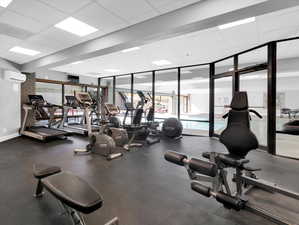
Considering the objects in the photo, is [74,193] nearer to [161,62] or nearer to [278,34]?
[278,34]

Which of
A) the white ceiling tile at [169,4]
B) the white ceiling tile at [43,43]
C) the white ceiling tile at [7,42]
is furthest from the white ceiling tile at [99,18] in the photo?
the white ceiling tile at [7,42]

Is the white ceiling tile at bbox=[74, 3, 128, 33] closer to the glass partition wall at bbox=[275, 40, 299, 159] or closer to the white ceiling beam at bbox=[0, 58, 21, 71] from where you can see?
the glass partition wall at bbox=[275, 40, 299, 159]

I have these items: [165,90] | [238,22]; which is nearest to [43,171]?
[238,22]

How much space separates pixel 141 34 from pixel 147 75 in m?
6.00

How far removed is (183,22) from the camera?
107 inches

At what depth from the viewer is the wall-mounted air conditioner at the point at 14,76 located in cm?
537

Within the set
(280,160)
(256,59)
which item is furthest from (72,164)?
(256,59)

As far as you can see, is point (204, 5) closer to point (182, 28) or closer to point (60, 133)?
point (182, 28)

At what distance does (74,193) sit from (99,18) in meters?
3.03

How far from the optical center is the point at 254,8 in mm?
2225

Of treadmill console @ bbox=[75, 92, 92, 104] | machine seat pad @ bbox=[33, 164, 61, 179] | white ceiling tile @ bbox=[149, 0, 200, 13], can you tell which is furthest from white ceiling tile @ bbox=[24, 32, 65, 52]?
Result: machine seat pad @ bbox=[33, 164, 61, 179]

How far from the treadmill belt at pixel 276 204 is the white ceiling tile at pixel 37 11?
4.10 m

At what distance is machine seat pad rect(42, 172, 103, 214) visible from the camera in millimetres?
1069

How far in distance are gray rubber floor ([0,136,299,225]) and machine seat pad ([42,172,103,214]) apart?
2.17 ft
